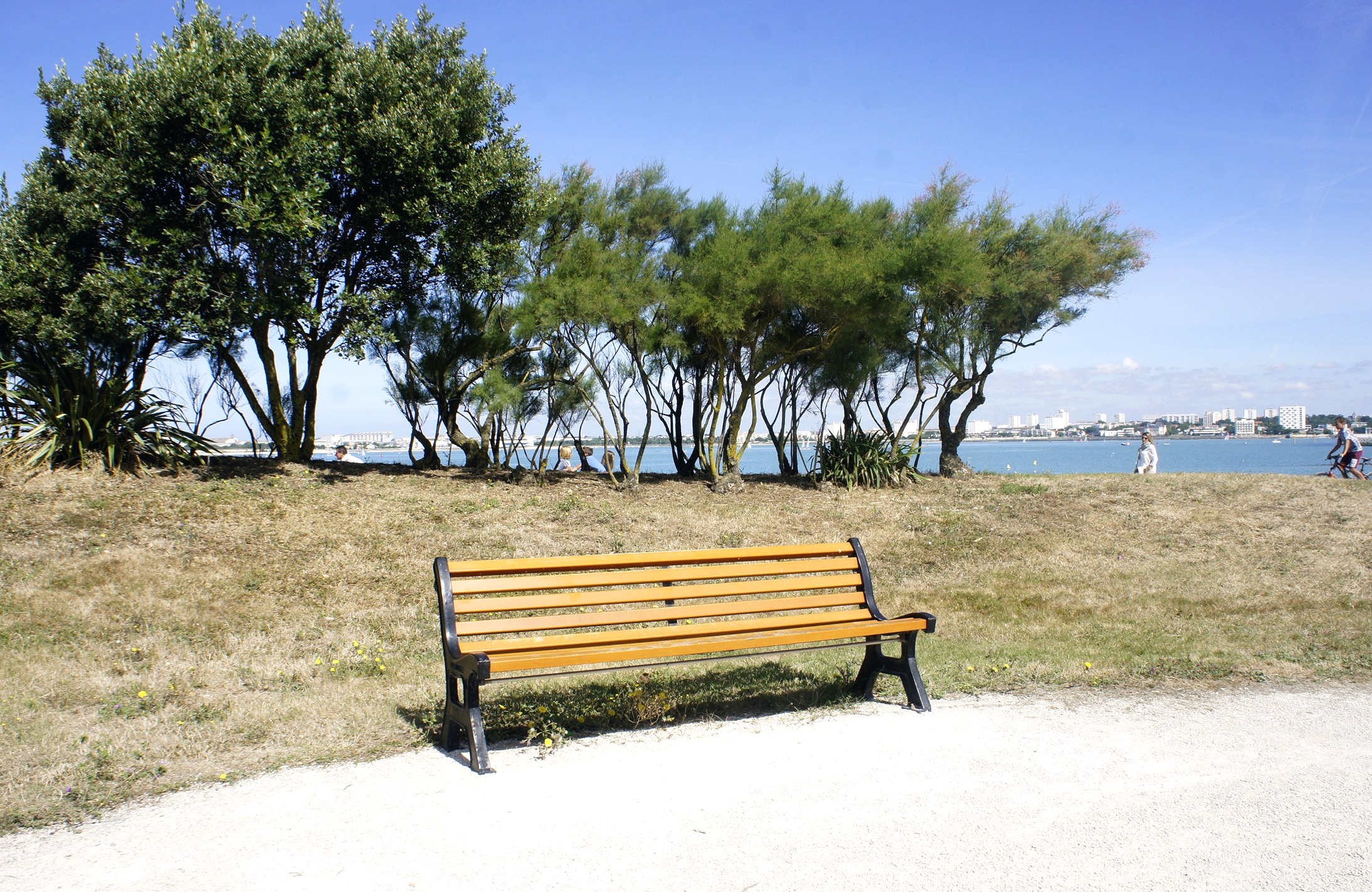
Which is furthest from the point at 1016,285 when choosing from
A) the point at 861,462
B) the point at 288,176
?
the point at 288,176

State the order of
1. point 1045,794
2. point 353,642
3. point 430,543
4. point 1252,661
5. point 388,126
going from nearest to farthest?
point 1045,794 < point 1252,661 < point 353,642 < point 430,543 < point 388,126

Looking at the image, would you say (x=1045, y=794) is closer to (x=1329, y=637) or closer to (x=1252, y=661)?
(x=1252, y=661)

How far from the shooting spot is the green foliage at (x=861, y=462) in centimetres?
1708

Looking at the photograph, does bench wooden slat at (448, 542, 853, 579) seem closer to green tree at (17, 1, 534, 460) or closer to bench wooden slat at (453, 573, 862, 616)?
bench wooden slat at (453, 573, 862, 616)

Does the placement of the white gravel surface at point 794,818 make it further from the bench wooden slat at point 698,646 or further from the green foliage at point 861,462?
the green foliage at point 861,462

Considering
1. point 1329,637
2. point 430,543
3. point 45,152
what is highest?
point 45,152

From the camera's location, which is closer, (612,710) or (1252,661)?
(612,710)

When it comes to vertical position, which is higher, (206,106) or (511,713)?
(206,106)

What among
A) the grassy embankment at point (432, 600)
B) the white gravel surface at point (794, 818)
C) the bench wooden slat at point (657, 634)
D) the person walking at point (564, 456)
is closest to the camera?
the white gravel surface at point (794, 818)

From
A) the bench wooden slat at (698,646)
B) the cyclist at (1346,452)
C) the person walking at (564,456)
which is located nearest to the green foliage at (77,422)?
the bench wooden slat at (698,646)

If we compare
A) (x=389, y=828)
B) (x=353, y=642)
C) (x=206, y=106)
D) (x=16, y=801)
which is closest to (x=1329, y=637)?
(x=389, y=828)

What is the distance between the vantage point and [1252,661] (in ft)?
23.4

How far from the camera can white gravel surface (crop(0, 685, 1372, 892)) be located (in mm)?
3521

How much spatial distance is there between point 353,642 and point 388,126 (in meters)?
7.29
